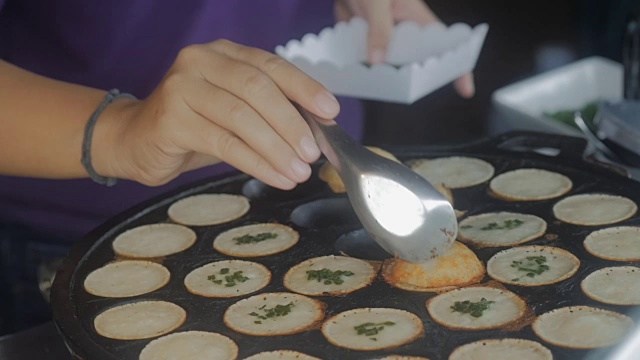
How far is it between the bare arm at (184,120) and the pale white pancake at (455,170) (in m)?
0.65

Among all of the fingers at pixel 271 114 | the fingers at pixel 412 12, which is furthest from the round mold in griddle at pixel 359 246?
the fingers at pixel 412 12

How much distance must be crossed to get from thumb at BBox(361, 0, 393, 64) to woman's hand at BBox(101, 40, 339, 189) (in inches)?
30.1

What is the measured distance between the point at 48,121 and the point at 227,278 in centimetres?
57

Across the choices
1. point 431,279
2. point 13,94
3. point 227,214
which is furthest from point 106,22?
point 431,279

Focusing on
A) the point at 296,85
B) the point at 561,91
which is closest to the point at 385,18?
the point at 296,85

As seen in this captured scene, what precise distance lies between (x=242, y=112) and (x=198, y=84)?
126mm

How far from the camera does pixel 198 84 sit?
2.04 metres

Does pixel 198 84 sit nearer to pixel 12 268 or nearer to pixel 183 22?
pixel 183 22

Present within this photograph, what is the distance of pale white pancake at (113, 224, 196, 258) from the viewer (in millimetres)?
2311

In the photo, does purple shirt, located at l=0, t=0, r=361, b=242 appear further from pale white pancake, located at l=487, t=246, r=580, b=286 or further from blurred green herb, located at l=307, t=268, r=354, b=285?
pale white pancake, located at l=487, t=246, r=580, b=286

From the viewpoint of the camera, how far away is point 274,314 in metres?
2.04

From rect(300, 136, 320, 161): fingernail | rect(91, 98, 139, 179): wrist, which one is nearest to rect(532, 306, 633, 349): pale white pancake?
rect(300, 136, 320, 161): fingernail

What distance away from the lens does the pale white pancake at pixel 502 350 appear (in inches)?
70.6

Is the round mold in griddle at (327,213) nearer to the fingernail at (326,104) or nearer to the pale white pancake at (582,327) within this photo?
the fingernail at (326,104)
